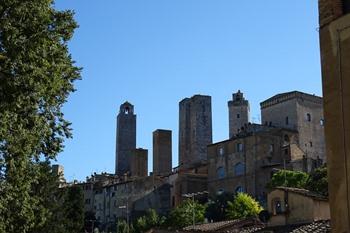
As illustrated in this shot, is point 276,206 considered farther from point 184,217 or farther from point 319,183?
point 184,217

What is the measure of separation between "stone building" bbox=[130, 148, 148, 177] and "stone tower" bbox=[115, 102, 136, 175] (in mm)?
8343

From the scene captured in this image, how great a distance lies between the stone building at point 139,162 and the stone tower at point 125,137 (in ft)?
27.4

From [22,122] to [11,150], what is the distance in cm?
107

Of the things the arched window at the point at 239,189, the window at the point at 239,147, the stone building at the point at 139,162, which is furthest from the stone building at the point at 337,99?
the stone building at the point at 139,162

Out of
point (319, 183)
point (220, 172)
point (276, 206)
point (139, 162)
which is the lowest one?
point (276, 206)

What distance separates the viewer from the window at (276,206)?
101ft

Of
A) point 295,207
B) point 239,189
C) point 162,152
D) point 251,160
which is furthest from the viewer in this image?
point 162,152

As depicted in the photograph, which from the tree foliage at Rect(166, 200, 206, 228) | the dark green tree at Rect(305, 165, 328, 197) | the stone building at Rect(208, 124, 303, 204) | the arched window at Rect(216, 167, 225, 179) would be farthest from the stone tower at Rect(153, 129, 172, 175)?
the dark green tree at Rect(305, 165, 328, 197)

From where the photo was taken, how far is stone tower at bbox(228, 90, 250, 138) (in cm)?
11289

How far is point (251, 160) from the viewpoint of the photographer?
3383 inches

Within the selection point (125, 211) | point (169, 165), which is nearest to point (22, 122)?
point (125, 211)

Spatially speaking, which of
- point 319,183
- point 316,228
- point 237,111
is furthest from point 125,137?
point 316,228

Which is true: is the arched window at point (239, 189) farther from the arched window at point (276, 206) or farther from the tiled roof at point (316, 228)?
the tiled roof at point (316, 228)

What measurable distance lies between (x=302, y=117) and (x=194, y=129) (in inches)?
939
